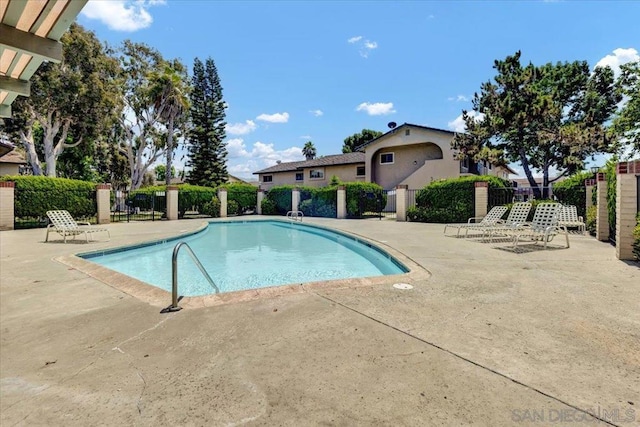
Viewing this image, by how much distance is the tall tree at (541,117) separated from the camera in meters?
19.0

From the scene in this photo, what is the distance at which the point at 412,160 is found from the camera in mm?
27000

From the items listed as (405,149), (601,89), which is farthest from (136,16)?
(601,89)

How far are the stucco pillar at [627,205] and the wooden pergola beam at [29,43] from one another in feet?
30.8

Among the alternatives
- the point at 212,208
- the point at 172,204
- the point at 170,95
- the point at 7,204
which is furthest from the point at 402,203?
the point at 170,95

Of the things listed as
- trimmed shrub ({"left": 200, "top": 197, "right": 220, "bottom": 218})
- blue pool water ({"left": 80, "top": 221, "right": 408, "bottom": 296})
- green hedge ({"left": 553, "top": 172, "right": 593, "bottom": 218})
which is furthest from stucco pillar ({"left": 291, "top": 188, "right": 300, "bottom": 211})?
green hedge ({"left": 553, "top": 172, "right": 593, "bottom": 218})

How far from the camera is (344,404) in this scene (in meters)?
2.05

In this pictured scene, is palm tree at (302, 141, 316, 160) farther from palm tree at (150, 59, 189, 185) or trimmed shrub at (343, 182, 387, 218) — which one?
trimmed shrub at (343, 182, 387, 218)

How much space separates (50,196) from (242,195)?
12333 mm

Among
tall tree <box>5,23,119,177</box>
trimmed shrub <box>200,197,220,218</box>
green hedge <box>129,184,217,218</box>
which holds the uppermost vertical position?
tall tree <box>5,23,119,177</box>

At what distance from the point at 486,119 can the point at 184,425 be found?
24342mm

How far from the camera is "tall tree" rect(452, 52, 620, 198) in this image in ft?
62.4

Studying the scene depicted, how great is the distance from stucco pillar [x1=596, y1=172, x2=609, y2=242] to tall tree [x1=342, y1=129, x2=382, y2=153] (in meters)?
35.3

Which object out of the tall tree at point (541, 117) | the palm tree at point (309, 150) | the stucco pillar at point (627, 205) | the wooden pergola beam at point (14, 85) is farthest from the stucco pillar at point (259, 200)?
the palm tree at point (309, 150)

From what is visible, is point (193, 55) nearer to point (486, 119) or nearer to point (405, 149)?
point (405, 149)
